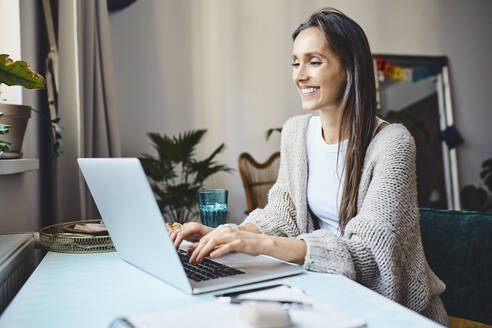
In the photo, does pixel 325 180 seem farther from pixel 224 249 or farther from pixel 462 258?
pixel 224 249

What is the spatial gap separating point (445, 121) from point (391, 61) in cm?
81

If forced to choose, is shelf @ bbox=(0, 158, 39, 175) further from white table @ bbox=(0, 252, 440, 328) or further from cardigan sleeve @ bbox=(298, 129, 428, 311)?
cardigan sleeve @ bbox=(298, 129, 428, 311)

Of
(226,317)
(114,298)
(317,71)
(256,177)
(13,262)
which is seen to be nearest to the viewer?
(226,317)

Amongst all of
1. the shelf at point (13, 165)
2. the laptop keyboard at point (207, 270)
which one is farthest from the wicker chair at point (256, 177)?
the laptop keyboard at point (207, 270)

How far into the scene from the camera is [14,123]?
1.26 metres

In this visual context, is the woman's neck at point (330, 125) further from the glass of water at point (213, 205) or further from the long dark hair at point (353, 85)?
the glass of water at point (213, 205)

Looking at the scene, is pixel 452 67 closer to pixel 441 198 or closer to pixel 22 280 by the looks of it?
pixel 441 198

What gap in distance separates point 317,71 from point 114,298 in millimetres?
842

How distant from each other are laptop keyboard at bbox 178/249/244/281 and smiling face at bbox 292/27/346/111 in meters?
0.61

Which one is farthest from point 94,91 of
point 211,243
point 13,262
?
point 211,243

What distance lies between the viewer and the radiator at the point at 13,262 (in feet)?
3.04

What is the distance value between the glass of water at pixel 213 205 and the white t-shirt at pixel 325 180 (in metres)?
0.26

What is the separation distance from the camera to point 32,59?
1798 millimetres

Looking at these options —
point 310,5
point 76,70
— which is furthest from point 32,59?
point 310,5
